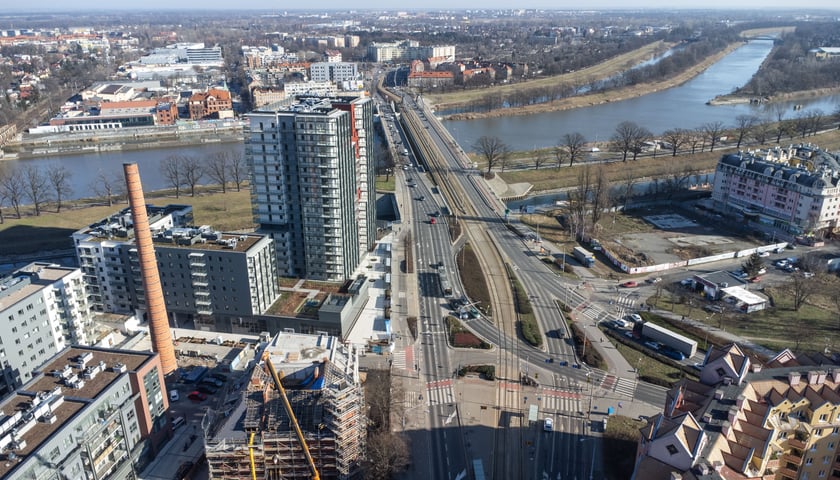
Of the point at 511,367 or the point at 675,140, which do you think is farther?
the point at 675,140

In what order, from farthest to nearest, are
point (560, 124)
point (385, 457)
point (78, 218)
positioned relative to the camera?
point (560, 124) < point (78, 218) < point (385, 457)

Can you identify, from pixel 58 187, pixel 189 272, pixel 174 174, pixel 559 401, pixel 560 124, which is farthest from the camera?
pixel 560 124

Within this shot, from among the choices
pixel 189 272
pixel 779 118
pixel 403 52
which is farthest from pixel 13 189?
pixel 403 52

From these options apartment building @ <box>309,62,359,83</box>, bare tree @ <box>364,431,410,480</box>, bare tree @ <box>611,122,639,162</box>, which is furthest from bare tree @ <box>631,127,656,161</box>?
apartment building @ <box>309,62,359,83</box>

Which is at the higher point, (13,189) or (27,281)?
(27,281)

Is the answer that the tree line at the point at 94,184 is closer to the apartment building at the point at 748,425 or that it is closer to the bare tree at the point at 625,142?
the bare tree at the point at 625,142

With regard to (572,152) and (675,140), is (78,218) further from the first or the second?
(675,140)

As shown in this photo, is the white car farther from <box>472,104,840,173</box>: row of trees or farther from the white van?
<box>472,104,840,173</box>: row of trees
